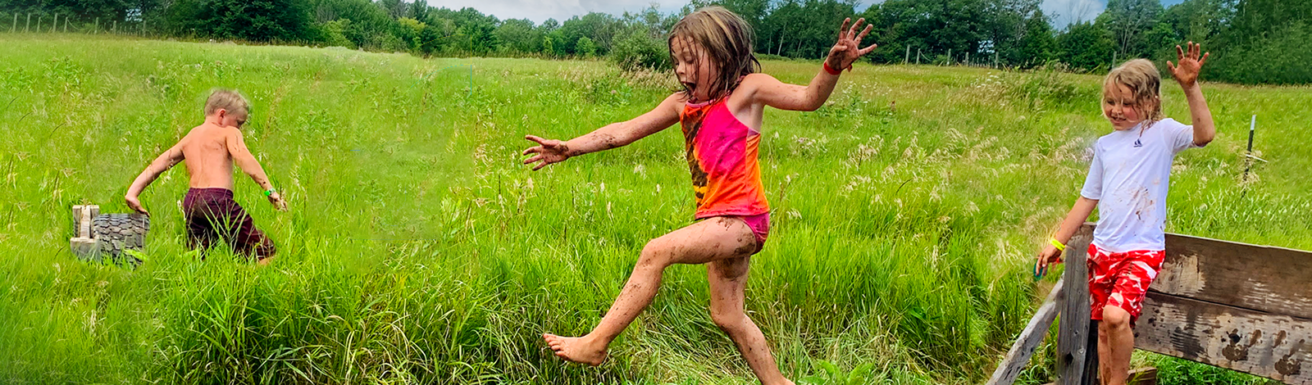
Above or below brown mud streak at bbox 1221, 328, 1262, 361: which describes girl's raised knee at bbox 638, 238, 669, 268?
above

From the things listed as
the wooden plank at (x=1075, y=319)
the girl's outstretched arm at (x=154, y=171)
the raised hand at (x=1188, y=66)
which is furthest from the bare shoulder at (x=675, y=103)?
the wooden plank at (x=1075, y=319)

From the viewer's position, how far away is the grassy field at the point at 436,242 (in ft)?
9.48

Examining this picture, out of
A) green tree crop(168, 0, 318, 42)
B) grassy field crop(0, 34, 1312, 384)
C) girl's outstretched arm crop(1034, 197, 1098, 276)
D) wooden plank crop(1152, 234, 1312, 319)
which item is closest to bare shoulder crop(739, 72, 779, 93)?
grassy field crop(0, 34, 1312, 384)

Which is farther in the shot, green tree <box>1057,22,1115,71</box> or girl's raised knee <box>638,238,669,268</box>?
green tree <box>1057,22,1115,71</box>

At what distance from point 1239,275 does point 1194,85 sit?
137 cm

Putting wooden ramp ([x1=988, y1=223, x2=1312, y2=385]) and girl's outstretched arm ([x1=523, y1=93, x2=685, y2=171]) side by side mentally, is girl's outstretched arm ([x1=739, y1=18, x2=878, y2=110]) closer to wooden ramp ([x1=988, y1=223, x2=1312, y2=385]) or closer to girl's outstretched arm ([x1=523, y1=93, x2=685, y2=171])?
girl's outstretched arm ([x1=523, y1=93, x2=685, y2=171])

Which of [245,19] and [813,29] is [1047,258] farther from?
[245,19]

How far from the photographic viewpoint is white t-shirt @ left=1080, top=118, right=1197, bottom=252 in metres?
2.97

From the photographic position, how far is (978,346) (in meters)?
4.30

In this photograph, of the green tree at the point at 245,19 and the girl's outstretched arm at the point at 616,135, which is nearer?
the girl's outstretched arm at the point at 616,135

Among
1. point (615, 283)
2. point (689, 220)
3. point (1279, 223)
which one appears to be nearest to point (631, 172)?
point (689, 220)

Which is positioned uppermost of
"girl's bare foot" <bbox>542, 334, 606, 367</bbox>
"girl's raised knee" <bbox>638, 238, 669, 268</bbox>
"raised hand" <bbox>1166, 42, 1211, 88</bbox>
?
"raised hand" <bbox>1166, 42, 1211, 88</bbox>

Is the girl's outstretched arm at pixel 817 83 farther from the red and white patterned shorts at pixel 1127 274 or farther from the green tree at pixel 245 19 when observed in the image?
the red and white patterned shorts at pixel 1127 274


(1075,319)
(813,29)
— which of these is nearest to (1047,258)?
(1075,319)
